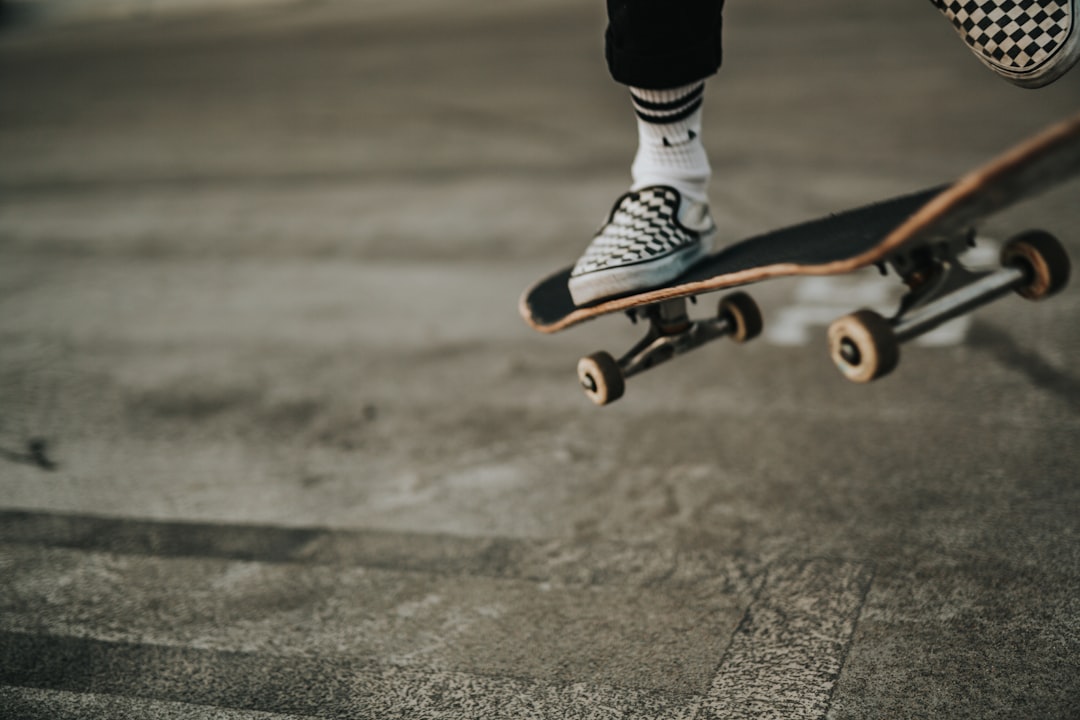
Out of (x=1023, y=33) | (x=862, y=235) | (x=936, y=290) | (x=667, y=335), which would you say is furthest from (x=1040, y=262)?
(x=667, y=335)

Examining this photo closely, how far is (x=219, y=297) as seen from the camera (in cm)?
574

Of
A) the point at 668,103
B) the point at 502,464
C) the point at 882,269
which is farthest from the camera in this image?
the point at 502,464

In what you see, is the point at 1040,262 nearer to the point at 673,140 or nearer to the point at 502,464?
the point at 673,140

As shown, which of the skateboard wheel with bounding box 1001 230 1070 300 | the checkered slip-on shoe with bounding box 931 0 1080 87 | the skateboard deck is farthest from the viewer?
the checkered slip-on shoe with bounding box 931 0 1080 87

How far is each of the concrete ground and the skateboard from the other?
623 millimetres

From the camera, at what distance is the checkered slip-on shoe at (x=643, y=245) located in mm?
2600

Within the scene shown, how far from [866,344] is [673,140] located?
0.90 m

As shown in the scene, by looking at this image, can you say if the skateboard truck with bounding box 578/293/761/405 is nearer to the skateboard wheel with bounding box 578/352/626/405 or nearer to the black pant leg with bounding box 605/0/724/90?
the skateboard wheel with bounding box 578/352/626/405

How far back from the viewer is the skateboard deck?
1748 mm

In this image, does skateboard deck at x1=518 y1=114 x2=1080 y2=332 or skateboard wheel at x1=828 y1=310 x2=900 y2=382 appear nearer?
skateboard deck at x1=518 y1=114 x2=1080 y2=332

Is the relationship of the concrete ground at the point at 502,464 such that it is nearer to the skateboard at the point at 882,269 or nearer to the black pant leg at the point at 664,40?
the skateboard at the point at 882,269

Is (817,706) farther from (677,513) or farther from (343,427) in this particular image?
(343,427)

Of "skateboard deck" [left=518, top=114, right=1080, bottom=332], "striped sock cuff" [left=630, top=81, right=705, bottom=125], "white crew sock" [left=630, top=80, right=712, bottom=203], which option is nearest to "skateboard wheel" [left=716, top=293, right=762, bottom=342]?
"skateboard deck" [left=518, top=114, right=1080, bottom=332]

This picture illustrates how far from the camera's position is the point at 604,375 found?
8.66 ft
